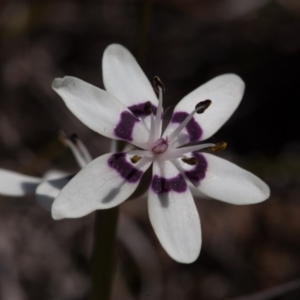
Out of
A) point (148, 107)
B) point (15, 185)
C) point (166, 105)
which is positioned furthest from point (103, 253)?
point (166, 105)

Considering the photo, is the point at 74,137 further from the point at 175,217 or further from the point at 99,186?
the point at 175,217

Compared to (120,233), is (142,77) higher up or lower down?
higher up

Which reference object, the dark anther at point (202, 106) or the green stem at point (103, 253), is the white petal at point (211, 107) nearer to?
the dark anther at point (202, 106)

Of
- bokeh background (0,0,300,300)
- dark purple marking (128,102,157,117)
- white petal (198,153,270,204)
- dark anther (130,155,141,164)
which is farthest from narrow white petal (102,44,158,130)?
bokeh background (0,0,300,300)

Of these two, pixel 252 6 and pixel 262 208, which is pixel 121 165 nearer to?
pixel 262 208

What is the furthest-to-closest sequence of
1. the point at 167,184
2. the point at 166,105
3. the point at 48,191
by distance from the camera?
1. the point at 166,105
2. the point at 48,191
3. the point at 167,184

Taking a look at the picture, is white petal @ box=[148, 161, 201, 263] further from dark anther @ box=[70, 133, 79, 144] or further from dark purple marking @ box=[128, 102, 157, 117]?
dark anther @ box=[70, 133, 79, 144]

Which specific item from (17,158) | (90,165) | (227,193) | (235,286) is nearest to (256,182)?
(227,193)
